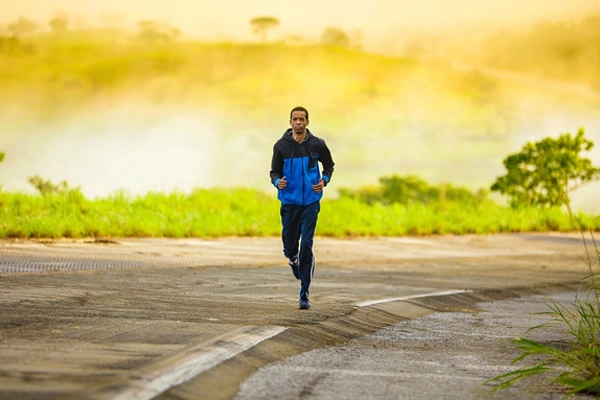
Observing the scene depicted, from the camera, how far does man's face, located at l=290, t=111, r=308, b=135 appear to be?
11.8 meters

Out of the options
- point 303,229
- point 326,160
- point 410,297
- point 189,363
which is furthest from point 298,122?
point 189,363

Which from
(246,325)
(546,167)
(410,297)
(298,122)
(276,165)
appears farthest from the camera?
(546,167)

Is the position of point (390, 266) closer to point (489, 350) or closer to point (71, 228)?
point (71, 228)

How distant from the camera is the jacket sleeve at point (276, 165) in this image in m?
11.9

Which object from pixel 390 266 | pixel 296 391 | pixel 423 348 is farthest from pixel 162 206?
pixel 296 391

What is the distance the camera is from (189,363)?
25.1 feet

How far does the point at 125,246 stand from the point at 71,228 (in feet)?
6.52

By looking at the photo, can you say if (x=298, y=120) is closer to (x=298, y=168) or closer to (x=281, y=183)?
(x=298, y=168)

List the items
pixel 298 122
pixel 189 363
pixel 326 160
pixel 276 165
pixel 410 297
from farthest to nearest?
pixel 410 297 < pixel 326 160 < pixel 276 165 < pixel 298 122 < pixel 189 363

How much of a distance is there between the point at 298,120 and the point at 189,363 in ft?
15.1

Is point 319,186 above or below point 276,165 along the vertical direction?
below

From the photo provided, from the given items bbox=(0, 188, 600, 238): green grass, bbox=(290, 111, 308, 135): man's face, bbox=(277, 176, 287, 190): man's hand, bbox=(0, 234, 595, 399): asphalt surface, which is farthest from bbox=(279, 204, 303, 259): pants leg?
bbox=(0, 188, 600, 238): green grass

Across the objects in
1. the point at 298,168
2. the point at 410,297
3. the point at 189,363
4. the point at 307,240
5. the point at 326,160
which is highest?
the point at 326,160

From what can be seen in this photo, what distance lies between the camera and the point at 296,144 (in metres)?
11.9
